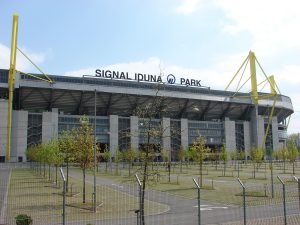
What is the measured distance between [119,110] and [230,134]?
38.4 metres

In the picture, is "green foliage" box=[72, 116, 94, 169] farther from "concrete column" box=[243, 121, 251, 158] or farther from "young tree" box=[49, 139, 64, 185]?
"concrete column" box=[243, 121, 251, 158]

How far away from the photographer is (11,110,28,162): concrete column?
336 feet

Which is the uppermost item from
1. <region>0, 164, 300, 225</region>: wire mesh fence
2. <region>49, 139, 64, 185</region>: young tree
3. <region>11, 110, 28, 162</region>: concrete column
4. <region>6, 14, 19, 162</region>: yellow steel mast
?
<region>6, 14, 19, 162</region>: yellow steel mast

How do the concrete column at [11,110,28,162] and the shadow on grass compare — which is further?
the concrete column at [11,110,28,162]

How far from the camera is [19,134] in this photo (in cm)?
10419

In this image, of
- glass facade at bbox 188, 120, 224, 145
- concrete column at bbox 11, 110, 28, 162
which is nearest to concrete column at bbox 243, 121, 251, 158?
glass facade at bbox 188, 120, 224, 145

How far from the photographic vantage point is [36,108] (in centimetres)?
11231

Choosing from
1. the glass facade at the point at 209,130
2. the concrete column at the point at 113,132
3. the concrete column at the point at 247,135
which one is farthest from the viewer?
the concrete column at the point at 247,135

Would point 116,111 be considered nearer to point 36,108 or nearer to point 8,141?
point 36,108

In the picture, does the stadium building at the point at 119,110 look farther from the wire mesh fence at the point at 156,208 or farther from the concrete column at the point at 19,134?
the wire mesh fence at the point at 156,208

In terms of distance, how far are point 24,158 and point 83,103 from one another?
2173cm

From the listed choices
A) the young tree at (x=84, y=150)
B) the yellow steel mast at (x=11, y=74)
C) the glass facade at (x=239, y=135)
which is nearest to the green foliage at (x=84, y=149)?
the young tree at (x=84, y=150)

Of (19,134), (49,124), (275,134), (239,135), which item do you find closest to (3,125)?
(19,134)

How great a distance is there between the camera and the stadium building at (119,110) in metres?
104
